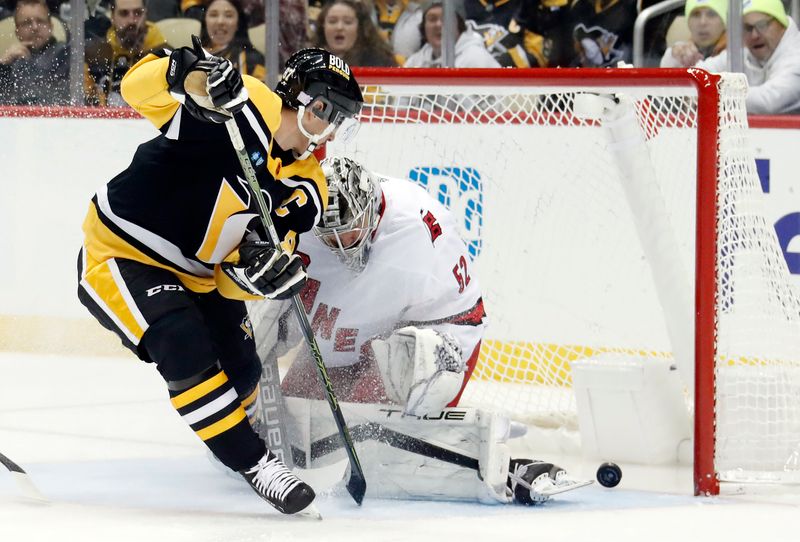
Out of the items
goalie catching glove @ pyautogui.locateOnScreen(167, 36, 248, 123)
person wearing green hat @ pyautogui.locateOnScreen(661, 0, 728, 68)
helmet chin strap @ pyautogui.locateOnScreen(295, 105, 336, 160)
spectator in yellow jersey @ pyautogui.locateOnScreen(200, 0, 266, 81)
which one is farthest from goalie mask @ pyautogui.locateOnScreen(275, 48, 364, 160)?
spectator in yellow jersey @ pyautogui.locateOnScreen(200, 0, 266, 81)

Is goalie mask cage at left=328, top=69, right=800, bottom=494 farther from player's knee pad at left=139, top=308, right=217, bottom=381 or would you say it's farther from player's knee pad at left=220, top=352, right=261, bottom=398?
player's knee pad at left=139, top=308, right=217, bottom=381

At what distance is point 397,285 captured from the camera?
311 centimetres

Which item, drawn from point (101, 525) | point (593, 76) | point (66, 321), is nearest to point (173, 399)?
point (101, 525)

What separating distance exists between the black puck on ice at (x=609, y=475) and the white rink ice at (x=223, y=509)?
2cm

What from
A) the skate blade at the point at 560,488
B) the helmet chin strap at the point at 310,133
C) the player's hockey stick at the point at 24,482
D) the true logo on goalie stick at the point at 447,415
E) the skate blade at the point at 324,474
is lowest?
the skate blade at the point at 324,474

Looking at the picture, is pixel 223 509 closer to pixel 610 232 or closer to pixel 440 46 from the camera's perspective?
pixel 610 232

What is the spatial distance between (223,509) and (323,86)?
88 cm

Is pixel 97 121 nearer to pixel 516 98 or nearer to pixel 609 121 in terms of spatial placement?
pixel 516 98

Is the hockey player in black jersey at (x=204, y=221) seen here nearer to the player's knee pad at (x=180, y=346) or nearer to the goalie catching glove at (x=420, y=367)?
the player's knee pad at (x=180, y=346)

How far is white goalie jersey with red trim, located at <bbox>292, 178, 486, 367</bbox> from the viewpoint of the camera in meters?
3.07

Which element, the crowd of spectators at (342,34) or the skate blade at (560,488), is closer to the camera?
the skate blade at (560,488)

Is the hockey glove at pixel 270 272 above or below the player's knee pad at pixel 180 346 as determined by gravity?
above

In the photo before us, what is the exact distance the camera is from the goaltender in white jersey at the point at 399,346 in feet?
9.21

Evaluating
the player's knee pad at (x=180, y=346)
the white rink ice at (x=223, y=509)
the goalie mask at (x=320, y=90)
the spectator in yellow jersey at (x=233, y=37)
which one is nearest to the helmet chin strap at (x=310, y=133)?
the goalie mask at (x=320, y=90)
